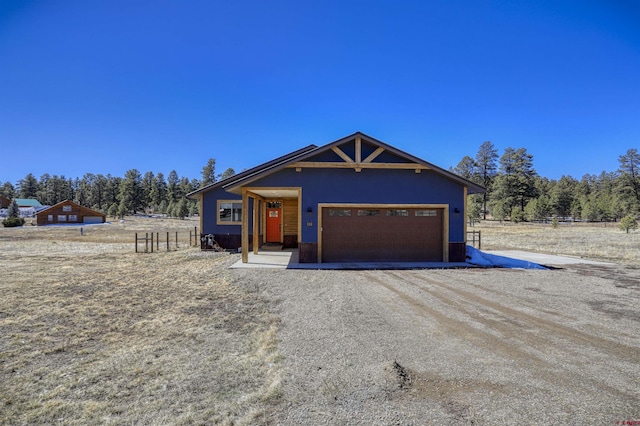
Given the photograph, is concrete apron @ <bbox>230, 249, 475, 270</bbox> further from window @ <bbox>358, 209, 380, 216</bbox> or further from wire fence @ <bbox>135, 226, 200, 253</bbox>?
wire fence @ <bbox>135, 226, 200, 253</bbox>

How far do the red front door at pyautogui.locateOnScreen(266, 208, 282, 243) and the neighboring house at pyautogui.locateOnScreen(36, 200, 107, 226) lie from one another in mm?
45485

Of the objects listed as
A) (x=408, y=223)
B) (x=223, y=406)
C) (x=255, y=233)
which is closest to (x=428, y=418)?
(x=223, y=406)

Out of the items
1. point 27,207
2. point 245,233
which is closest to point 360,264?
point 245,233

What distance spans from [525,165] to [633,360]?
222ft

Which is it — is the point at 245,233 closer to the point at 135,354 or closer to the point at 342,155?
the point at 342,155

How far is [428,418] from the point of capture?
9.44 feet

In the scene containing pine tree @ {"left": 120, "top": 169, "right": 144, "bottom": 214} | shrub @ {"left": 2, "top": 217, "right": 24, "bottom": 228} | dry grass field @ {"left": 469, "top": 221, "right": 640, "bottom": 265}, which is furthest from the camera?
pine tree @ {"left": 120, "top": 169, "right": 144, "bottom": 214}

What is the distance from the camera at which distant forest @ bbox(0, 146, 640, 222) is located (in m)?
54.3

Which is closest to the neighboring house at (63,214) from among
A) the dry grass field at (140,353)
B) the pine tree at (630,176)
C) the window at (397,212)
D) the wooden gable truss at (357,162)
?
the dry grass field at (140,353)

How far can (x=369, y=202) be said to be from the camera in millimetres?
12828

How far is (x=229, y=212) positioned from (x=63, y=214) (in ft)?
152

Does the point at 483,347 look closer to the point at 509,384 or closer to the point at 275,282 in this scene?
the point at 509,384

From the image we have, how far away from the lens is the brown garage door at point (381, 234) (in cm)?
1292

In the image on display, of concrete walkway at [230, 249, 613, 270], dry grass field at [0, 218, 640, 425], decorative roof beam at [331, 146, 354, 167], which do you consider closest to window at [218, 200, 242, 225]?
concrete walkway at [230, 249, 613, 270]
